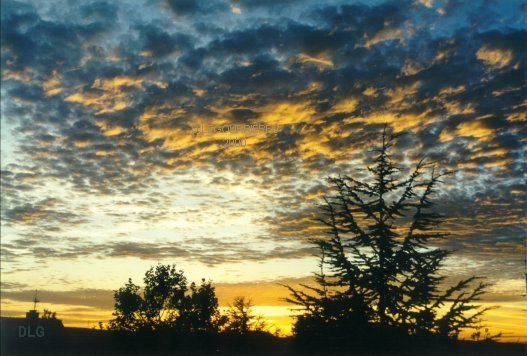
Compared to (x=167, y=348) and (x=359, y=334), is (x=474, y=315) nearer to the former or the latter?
(x=359, y=334)

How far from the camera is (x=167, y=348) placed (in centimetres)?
1023

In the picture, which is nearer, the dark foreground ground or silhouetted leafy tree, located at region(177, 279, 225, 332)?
the dark foreground ground

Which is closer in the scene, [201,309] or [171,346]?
[171,346]

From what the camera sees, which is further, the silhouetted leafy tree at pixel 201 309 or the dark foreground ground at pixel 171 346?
the silhouetted leafy tree at pixel 201 309

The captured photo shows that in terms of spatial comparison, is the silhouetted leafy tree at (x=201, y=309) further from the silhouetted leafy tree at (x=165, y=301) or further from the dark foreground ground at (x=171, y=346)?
the dark foreground ground at (x=171, y=346)

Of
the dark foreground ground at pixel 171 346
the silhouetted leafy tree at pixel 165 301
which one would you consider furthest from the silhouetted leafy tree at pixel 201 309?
the dark foreground ground at pixel 171 346

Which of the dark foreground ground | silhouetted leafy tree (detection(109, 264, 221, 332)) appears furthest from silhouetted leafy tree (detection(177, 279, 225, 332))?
the dark foreground ground

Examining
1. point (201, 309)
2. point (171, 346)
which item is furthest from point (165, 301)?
point (171, 346)

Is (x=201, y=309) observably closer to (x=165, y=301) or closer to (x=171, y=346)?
(x=165, y=301)

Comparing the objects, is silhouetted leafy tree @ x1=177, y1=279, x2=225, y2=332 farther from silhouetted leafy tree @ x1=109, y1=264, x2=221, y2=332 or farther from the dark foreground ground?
the dark foreground ground

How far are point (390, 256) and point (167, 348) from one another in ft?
34.1

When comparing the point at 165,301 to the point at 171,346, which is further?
the point at 165,301

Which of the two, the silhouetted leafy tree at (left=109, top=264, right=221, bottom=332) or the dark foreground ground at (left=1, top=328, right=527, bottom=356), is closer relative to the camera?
the dark foreground ground at (left=1, top=328, right=527, bottom=356)

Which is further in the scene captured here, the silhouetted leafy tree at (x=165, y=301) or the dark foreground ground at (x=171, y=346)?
the silhouetted leafy tree at (x=165, y=301)
